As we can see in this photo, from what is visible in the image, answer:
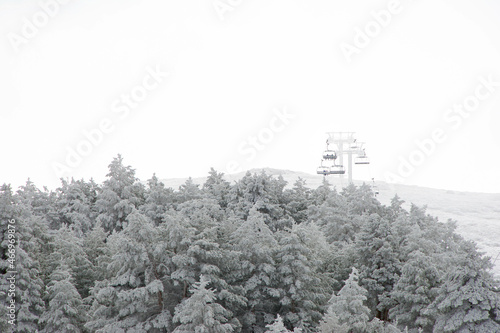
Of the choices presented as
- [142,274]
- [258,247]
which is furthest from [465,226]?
[142,274]

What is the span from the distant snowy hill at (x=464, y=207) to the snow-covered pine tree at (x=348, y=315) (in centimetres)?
3593

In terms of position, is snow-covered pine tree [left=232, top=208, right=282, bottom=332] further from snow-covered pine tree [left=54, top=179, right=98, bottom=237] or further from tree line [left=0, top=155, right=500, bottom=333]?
snow-covered pine tree [left=54, top=179, right=98, bottom=237]

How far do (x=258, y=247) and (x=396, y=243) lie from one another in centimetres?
1183

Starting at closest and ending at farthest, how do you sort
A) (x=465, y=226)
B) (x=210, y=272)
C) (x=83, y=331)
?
1. (x=210, y=272)
2. (x=83, y=331)
3. (x=465, y=226)

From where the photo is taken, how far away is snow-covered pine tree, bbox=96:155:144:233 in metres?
51.2

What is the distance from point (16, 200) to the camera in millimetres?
36250

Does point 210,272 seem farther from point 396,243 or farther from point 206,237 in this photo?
point 396,243

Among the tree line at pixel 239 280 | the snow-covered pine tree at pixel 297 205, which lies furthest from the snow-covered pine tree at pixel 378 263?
the snow-covered pine tree at pixel 297 205

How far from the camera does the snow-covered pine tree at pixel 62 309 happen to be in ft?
107

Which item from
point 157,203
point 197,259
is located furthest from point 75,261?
point 157,203

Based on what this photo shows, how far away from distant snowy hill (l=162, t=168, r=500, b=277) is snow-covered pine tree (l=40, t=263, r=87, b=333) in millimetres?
42460

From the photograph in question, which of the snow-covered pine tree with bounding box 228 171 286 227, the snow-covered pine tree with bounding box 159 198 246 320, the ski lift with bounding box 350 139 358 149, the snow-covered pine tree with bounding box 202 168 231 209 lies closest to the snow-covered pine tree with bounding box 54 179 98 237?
the snow-covered pine tree with bounding box 202 168 231 209

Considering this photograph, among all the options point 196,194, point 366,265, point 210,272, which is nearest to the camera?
point 210,272

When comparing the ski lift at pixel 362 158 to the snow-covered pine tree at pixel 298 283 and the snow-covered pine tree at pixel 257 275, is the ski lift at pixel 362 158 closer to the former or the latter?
the snow-covered pine tree at pixel 298 283
